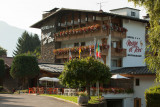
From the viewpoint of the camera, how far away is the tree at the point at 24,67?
40.2 meters

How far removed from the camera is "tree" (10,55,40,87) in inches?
1583

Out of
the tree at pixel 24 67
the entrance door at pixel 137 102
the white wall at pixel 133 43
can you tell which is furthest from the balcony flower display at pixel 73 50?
the entrance door at pixel 137 102

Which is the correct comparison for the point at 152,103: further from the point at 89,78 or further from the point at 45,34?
the point at 45,34

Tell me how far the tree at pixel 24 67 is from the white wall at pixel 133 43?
39.2 ft

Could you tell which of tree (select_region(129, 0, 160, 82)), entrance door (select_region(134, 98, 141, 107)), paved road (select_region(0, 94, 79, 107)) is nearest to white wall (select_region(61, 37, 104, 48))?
entrance door (select_region(134, 98, 141, 107))

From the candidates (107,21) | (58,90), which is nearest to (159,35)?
(58,90)

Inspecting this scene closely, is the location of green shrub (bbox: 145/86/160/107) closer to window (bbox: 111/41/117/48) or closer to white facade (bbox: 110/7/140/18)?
window (bbox: 111/41/117/48)

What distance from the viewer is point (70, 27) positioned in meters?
46.0

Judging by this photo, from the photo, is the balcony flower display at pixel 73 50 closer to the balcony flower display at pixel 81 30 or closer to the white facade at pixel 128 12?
the balcony flower display at pixel 81 30

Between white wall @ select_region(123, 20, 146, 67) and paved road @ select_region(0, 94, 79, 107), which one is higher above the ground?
white wall @ select_region(123, 20, 146, 67)

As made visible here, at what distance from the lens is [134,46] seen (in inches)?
1687

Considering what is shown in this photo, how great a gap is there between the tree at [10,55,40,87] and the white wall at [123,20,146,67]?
1195 cm

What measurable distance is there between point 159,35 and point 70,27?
27.9 metres

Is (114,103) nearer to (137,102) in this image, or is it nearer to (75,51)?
(137,102)
